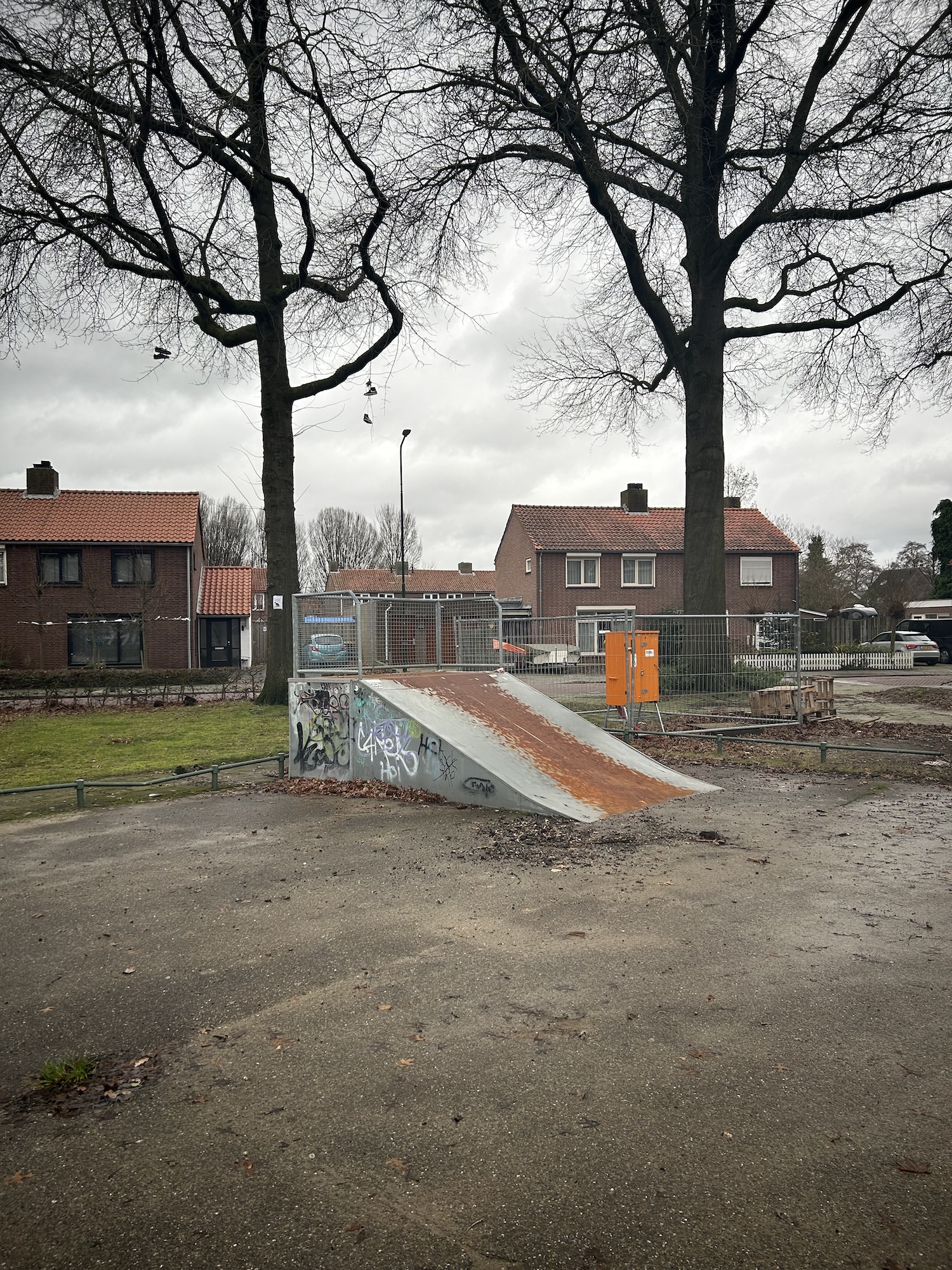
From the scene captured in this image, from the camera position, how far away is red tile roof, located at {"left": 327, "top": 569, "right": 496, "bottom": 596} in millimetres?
64938

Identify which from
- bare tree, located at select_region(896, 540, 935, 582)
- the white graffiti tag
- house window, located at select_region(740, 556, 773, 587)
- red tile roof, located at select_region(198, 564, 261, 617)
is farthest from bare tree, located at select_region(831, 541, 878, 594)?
the white graffiti tag

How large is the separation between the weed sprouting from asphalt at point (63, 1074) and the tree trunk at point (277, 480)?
15.8 metres

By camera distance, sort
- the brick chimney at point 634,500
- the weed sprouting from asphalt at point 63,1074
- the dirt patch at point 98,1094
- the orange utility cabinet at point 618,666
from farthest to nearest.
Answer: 1. the brick chimney at point 634,500
2. the orange utility cabinet at point 618,666
3. the weed sprouting from asphalt at point 63,1074
4. the dirt patch at point 98,1094

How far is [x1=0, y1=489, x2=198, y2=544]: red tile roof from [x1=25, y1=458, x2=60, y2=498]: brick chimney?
14.9 inches

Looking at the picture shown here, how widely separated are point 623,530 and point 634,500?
3.37 meters

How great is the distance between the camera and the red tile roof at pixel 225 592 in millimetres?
41750

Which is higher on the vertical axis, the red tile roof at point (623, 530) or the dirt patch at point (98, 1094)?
the red tile roof at point (623, 530)

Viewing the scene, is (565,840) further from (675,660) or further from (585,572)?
(585,572)

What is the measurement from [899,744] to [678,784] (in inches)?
210

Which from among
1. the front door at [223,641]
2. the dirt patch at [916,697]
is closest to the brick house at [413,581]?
the front door at [223,641]

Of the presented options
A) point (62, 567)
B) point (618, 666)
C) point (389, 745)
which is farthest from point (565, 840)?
point (62, 567)

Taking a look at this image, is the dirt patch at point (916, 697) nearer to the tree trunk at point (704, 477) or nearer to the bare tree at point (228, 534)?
the tree trunk at point (704, 477)

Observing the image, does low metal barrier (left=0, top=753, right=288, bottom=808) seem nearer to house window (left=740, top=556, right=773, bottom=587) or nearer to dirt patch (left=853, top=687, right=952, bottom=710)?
dirt patch (left=853, top=687, right=952, bottom=710)

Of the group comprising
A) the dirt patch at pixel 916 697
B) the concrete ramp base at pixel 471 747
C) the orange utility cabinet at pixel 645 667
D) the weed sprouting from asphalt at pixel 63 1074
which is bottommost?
the weed sprouting from asphalt at pixel 63 1074
